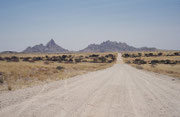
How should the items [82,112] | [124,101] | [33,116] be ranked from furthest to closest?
1. [124,101]
2. [82,112]
3. [33,116]

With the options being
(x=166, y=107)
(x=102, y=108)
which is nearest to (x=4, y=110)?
(x=102, y=108)

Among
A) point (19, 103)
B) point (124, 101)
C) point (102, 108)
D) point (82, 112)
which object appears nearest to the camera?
point (82, 112)

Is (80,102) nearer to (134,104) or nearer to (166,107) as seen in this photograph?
(134,104)

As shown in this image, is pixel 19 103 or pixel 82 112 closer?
pixel 82 112

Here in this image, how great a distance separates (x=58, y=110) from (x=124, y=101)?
358 centimetres

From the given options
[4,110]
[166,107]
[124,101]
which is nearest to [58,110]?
[4,110]

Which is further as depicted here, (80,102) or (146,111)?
(80,102)

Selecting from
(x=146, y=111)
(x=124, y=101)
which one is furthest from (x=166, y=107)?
(x=124, y=101)

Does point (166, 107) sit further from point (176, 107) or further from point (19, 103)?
point (19, 103)

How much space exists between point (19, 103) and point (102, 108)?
4.03 meters

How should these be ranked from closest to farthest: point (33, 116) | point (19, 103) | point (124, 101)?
point (33, 116)
point (19, 103)
point (124, 101)

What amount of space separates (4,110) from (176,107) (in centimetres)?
780

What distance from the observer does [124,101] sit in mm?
8133

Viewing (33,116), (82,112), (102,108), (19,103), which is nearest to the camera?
(33,116)
